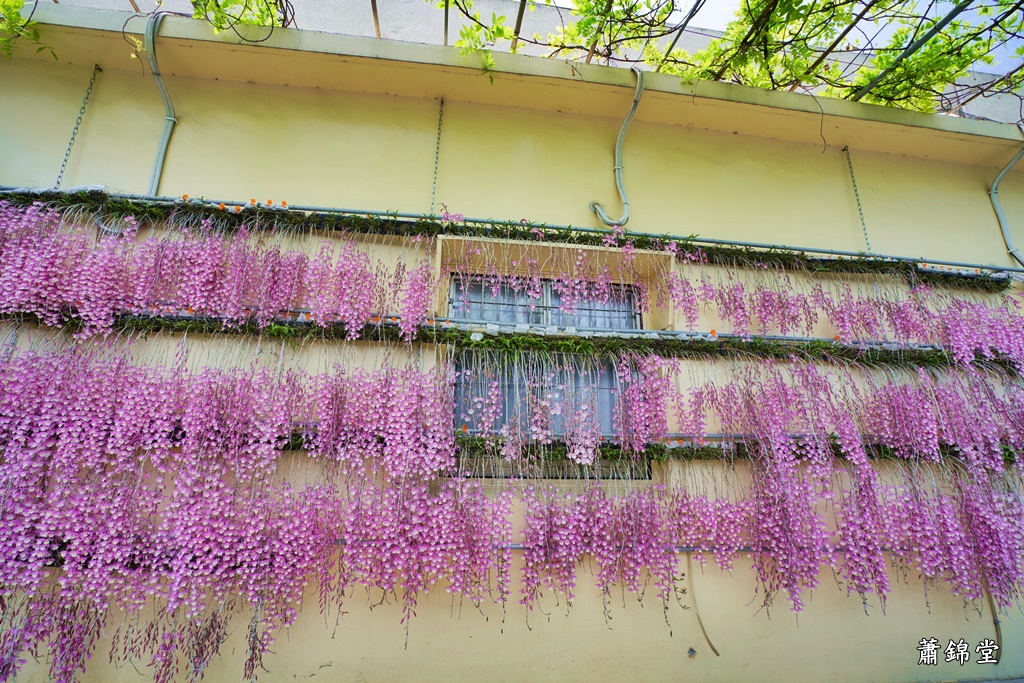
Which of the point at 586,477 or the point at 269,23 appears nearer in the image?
the point at 586,477

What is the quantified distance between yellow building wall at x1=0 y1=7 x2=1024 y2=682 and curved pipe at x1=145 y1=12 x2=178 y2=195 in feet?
0.14

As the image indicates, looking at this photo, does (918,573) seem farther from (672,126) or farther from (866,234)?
(672,126)

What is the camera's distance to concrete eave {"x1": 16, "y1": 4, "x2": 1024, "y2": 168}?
9.20ft

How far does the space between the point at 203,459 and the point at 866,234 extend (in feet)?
15.1

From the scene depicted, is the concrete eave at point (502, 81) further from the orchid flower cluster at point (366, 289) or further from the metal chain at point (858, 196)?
the orchid flower cluster at point (366, 289)

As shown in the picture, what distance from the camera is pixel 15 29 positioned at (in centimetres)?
266

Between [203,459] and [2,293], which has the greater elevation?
[2,293]

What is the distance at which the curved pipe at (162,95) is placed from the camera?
2.74m

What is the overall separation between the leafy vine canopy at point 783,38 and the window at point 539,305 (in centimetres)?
142

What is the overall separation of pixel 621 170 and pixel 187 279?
9.23ft

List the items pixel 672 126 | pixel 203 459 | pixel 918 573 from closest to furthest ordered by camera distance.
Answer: pixel 203 459, pixel 918 573, pixel 672 126

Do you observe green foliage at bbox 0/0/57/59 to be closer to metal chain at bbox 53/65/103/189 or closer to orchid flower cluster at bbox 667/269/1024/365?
metal chain at bbox 53/65/103/189

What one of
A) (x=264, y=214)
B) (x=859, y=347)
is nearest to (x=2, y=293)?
(x=264, y=214)

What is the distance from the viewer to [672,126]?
137 inches
